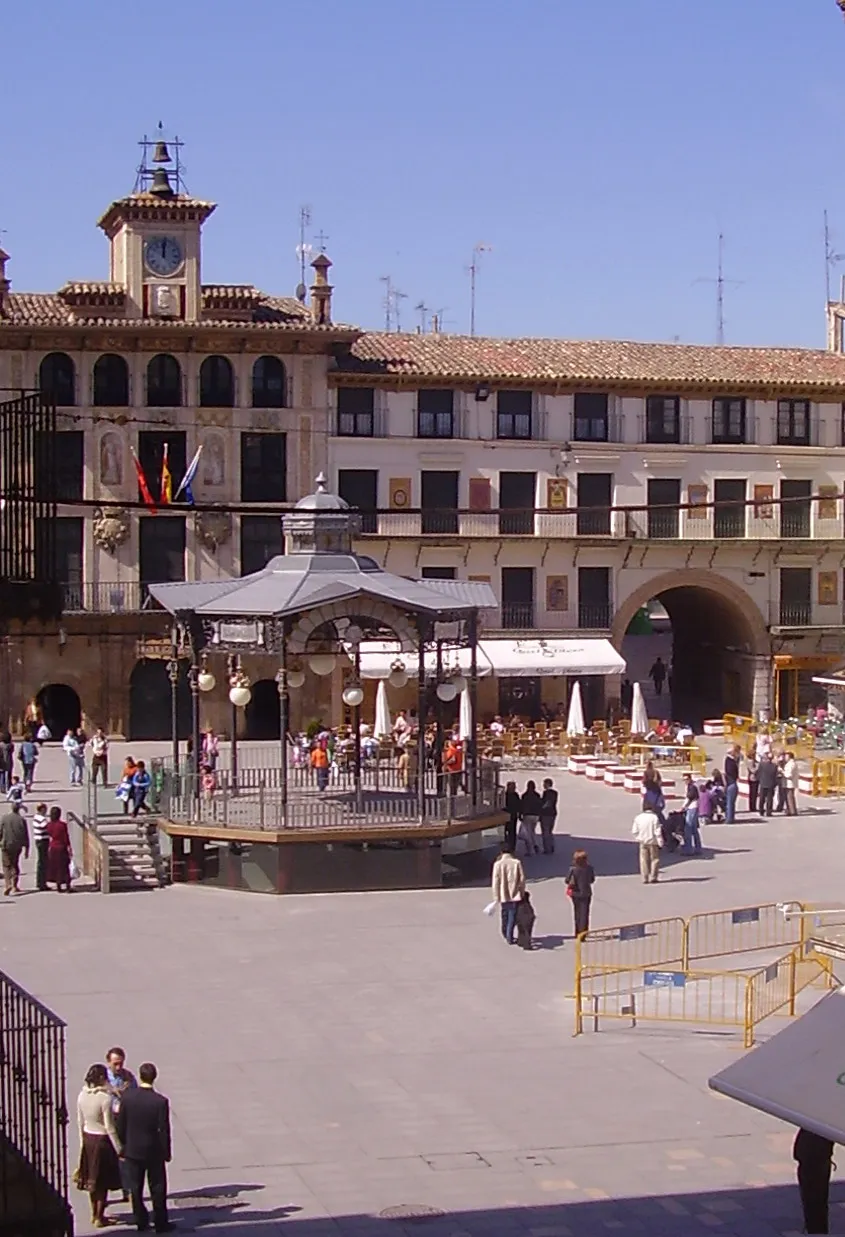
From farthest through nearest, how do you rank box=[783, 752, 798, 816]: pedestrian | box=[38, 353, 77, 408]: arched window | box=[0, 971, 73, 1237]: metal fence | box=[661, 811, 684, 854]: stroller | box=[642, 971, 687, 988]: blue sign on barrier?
box=[38, 353, 77, 408]: arched window < box=[783, 752, 798, 816]: pedestrian < box=[661, 811, 684, 854]: stroller < box=[642, 971, 687, 988]: blue sign on barrier < box=[0, 971, 73, 1237]: metal fence

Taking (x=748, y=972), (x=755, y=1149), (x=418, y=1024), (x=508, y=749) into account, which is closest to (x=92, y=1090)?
(x=755, y=1149)

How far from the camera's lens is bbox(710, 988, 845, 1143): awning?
12360 millimetres

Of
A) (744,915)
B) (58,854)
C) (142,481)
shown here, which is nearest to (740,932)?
(744,915)

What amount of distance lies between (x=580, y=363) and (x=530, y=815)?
2310 cm

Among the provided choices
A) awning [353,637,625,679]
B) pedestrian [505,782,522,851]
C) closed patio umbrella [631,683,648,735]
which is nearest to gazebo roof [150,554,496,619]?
pedestrian [505,782,522,851]

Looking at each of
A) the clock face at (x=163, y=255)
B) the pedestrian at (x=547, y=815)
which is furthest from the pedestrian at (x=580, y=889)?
the clock face at (x=163, y=255)

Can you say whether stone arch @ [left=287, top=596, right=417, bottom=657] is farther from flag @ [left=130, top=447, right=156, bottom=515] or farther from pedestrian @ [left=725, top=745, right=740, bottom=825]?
flag @ [left=130, top=447, right=156, bottom=515]

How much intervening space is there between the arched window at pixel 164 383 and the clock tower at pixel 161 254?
1.01m

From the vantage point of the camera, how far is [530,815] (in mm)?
30016

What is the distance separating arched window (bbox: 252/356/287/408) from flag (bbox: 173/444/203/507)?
1.97 meters

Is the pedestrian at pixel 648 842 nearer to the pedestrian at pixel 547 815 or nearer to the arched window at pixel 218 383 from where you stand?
the pedestrian at pixel 547 815

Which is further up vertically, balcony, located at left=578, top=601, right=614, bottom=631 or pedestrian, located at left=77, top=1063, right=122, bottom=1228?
balcony, located at left=578, top=601, right=614, bottom=631

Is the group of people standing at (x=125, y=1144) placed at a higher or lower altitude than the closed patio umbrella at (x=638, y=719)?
lower

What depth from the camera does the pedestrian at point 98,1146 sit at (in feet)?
45.4
